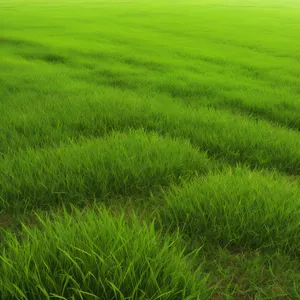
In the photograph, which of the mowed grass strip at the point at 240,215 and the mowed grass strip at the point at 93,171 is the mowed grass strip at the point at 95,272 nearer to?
the mowed grass strip at the point at 240,215

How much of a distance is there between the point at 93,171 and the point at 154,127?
1.32 metres

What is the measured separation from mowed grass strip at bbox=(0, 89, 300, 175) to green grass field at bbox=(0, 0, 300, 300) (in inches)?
0.6

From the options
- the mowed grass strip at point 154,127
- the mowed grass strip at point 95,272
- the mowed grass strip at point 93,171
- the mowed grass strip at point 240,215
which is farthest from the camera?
the mowed grass strip at point 154,127

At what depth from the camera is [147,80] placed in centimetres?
552

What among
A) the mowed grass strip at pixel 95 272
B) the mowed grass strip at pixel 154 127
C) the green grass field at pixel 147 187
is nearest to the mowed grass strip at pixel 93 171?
the green grass field at pixel 147 187

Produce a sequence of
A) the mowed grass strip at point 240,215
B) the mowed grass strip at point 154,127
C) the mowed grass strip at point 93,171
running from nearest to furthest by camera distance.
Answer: the mowed grass strip at point 240,215 → the mowed grass strip at point 93,171 → the mowed grass strip at point 154,127

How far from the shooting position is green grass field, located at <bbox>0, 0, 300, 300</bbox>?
1.09 metres

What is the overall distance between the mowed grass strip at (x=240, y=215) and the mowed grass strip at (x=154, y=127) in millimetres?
650

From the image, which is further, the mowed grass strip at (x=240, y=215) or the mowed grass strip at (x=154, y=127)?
the mowed grass strip at (x=154, y=127)

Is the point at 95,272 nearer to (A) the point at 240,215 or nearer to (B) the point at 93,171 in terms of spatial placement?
(A) the point at 240,215

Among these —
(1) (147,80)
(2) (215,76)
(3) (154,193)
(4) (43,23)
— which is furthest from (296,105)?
(4) (43,23)

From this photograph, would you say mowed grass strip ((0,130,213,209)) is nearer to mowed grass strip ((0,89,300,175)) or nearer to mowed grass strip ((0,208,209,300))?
mowed grass strip ((0,89,300,175))

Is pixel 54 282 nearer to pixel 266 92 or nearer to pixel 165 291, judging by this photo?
pixel 165 291

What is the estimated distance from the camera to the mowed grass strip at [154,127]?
8.82 feet
